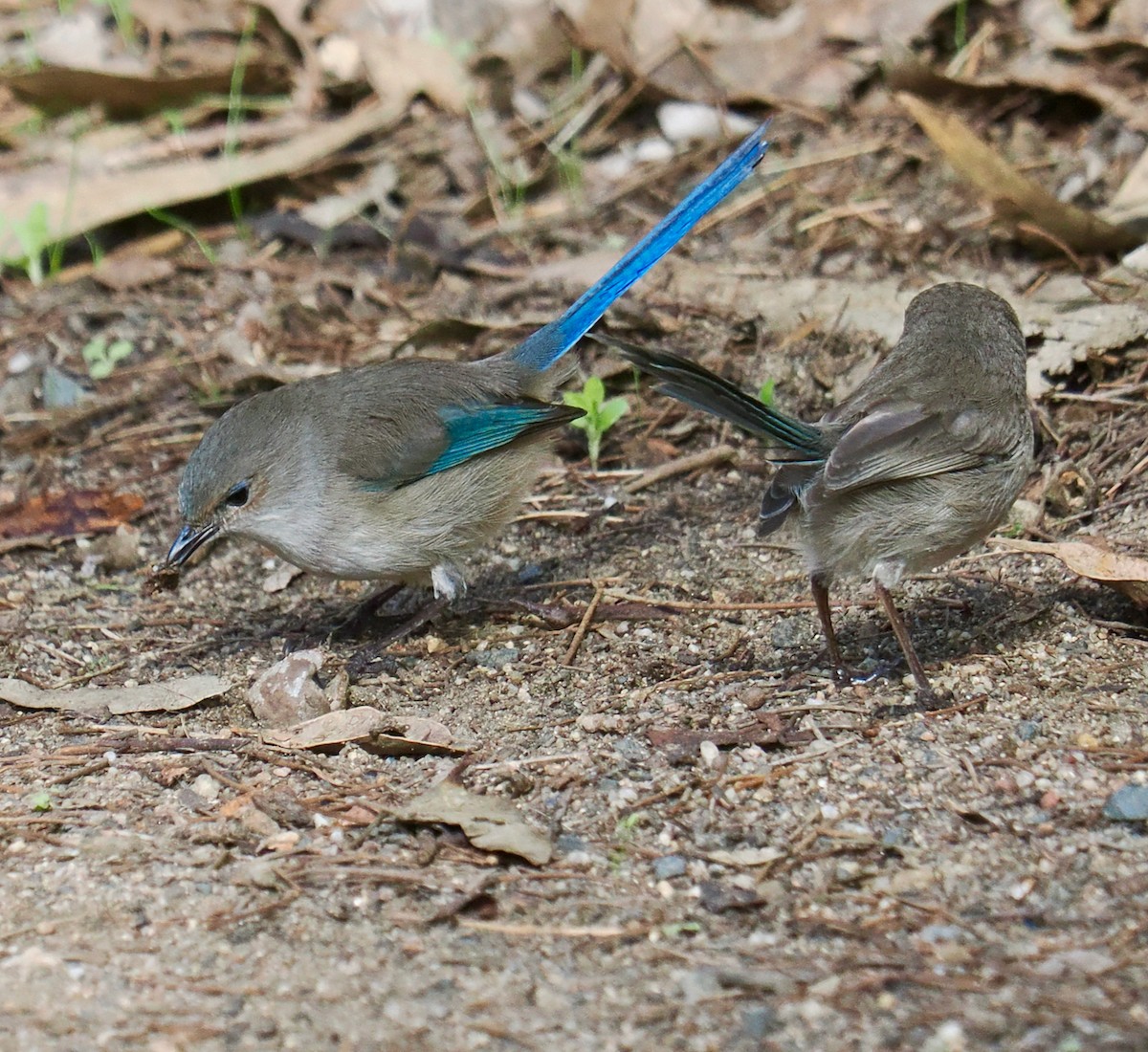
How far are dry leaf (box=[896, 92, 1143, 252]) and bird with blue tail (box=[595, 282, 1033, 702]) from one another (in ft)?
6.01

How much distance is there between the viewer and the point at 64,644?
213 inches

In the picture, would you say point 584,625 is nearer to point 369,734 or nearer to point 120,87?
point 369,734

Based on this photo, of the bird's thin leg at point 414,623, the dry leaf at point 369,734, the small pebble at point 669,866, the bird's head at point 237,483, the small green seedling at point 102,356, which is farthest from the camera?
the small green seedling at point 102,356

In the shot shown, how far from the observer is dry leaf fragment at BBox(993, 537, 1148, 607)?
4.69 meters

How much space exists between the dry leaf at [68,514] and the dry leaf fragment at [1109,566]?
12.4 feet

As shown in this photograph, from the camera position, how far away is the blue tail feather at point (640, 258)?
216 inches

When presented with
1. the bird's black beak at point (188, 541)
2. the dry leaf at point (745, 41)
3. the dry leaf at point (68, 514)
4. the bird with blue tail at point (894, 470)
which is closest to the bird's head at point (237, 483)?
the bird's black beak at point (188, 541)

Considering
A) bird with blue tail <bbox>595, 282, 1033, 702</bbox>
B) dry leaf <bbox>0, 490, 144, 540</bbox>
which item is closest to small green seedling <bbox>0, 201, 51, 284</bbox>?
dry leaf <bbox>0, 490, 144, 540</bbox>

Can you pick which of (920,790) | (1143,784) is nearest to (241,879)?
(920,790)

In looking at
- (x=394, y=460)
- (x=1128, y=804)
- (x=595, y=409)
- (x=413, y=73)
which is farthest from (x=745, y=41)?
(x=1128, y=804)

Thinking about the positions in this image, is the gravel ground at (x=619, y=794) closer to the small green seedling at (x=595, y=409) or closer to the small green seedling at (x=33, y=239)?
the small green seedling at (x=595, y=409)

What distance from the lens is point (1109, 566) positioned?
474 centimetres

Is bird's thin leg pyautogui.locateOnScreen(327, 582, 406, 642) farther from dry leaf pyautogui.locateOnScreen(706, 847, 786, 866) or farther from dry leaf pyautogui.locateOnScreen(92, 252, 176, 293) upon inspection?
dry leaf pyautogui.locateOnScreen(92, 252, 176, 293)

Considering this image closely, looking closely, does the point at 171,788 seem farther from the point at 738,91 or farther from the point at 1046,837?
the point at 738,91
